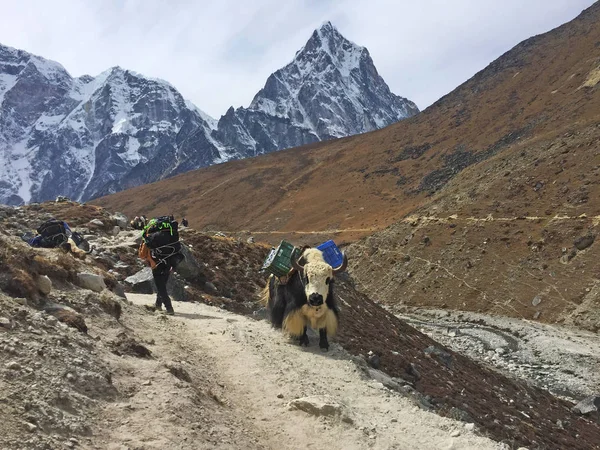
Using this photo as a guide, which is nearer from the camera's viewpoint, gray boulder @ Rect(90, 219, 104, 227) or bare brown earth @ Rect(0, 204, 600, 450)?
bare brown earth @ Rect(0, 204, 600, 450)

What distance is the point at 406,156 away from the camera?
253ft

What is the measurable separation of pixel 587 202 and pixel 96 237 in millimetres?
27883

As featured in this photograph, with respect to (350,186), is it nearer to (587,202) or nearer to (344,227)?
(344,227)

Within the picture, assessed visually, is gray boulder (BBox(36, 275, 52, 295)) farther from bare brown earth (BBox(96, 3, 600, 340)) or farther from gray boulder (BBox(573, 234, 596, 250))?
gray boulder (BBox(573, 234, 596, 250))

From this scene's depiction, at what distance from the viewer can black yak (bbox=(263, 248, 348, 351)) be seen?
349 inches

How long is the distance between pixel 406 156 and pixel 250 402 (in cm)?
7428

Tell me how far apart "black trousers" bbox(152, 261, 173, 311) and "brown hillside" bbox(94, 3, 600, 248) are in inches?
1651

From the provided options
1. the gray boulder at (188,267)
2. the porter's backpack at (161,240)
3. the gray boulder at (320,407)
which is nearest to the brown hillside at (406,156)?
the gray boulder at (188,267)

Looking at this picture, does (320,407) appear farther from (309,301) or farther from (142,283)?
(142,283)

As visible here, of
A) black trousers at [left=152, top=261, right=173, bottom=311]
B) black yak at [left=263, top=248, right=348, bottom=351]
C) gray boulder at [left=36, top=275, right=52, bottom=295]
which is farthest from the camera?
black trousers at [left=152, top=261, right=173, bottom=311]

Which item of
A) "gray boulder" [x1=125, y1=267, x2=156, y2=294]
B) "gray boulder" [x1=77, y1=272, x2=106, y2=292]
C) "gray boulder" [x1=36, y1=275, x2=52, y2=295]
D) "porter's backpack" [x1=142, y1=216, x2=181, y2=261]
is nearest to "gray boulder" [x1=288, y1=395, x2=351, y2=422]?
"gray boulder" [x1=36, y1=275, x2=52, y2=295]

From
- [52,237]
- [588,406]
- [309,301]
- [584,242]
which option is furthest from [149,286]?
[584,242]

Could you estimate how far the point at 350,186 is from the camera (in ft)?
246

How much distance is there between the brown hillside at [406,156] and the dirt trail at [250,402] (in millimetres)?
42872
